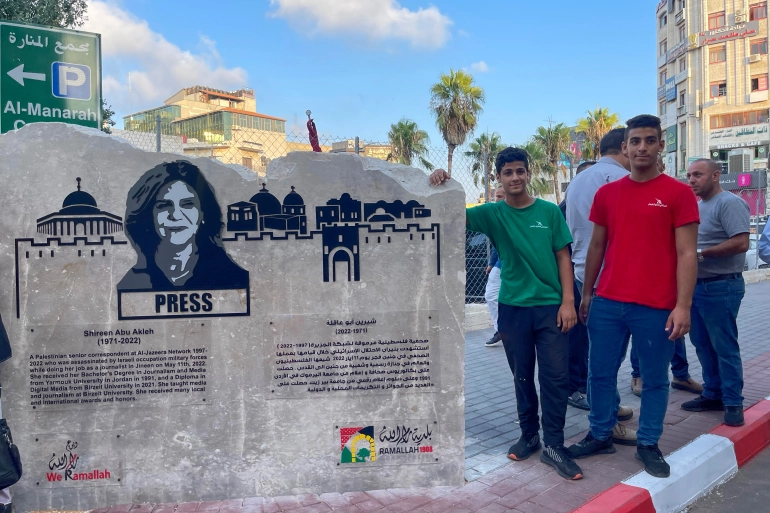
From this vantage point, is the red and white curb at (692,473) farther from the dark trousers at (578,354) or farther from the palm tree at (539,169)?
the palm tree at (539,169)

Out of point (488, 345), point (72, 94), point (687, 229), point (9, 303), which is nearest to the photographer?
point (9, 303)

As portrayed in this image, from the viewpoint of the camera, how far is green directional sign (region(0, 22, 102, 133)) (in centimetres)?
422

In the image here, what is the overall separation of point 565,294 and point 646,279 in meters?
0.48

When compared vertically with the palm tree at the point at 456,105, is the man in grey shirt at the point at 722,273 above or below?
below

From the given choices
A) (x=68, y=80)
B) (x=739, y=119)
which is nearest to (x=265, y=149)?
(x=68, y=80)

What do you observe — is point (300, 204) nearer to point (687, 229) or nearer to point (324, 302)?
point (324, 302)

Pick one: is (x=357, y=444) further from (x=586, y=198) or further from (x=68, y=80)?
(x=68, y=80)

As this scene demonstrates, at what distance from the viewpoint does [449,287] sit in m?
3.51

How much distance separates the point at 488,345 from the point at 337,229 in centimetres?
435

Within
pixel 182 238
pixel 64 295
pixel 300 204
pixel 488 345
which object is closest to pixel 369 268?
pixel 300 204

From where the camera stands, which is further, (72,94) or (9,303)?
(72,94)

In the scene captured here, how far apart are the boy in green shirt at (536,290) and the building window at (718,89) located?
159 feet

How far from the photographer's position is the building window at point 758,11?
137ft

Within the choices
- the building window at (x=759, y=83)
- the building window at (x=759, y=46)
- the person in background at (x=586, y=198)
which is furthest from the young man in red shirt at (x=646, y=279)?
the building window at (x=759, y=46)
